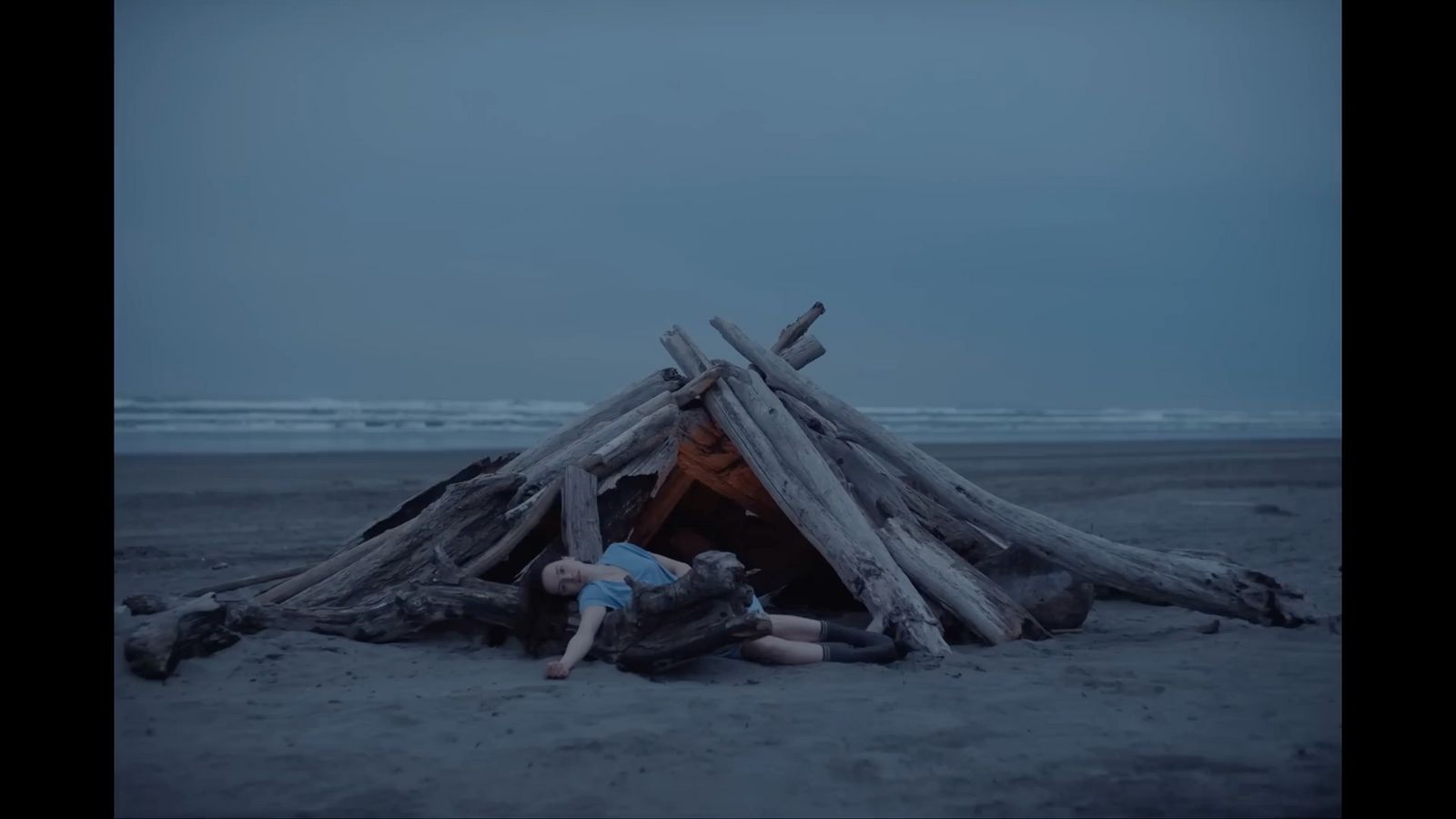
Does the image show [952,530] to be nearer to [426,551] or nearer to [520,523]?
[520,523]

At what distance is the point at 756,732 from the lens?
4.08 metres

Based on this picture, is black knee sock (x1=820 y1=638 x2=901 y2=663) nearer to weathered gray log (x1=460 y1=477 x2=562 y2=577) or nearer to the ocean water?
weathered gray log (x1=460 y1=477 x2=562 y2=577)

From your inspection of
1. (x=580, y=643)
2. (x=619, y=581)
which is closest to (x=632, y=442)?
(x=619, y=581)

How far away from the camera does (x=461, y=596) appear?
18.1 ft

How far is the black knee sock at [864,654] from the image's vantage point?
5.16 metres

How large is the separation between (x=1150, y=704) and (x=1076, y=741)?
69 centimetres

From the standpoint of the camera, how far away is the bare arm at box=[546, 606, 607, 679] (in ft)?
15.9

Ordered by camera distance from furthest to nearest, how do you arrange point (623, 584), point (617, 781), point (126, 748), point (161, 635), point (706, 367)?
1. point (706, 367)
2. point (623, 584)
3. point (161, 635)
4. point (126, 748)
5. point (617, 781)

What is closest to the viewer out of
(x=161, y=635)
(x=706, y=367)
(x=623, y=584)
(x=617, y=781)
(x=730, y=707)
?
(x=617, y=781)

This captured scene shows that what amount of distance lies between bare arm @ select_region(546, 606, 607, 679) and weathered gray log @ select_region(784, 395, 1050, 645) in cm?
163
